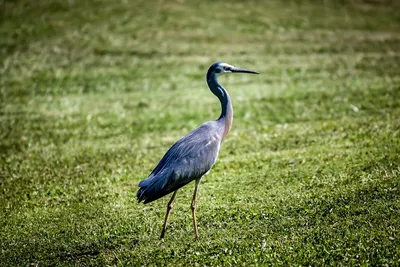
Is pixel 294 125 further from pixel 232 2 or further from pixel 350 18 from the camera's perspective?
pixel 232 2

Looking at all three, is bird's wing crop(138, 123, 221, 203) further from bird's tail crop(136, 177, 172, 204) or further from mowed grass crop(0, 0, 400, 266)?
mowed grass crop(0, 0, 400, 266)

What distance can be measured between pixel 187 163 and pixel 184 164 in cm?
7

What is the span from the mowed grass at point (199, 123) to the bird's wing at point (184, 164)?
1027mm

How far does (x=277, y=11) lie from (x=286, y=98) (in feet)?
61.2

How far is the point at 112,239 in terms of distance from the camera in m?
10.3

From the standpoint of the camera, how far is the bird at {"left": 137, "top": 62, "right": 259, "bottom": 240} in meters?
9.38

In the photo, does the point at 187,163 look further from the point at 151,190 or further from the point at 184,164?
the point at 151,190

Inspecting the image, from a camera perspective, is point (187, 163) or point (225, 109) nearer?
point (187, 163)

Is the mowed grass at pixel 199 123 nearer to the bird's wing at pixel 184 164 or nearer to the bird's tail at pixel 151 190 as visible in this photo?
the bird's tail at pixel 151 190

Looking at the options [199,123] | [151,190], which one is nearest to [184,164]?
[151,190]

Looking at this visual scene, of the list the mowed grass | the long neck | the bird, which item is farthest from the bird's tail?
the long neck

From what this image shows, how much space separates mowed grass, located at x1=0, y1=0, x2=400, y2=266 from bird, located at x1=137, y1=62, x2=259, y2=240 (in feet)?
3.16

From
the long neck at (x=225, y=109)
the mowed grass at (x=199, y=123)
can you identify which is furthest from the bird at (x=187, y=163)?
the mowed grass at (x=199, y=123)

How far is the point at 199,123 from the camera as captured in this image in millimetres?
19828
